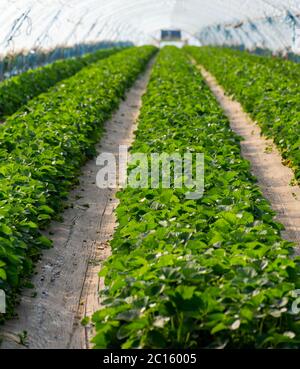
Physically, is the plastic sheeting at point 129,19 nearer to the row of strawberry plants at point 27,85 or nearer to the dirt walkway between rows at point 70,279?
the row of strawberry plants at point 27,85

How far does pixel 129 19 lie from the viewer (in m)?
38.8

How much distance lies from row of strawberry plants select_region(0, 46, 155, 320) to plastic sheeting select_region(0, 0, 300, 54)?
542 cm

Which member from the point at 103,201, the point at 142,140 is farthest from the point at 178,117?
the point at 103,201

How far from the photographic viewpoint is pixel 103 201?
27.2ft

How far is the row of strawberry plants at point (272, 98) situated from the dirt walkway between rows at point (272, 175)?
19cm

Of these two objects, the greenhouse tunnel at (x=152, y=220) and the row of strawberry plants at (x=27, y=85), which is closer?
the greenhouse tunnel at (x=152, y=220)

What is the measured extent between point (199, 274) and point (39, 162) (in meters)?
3.84

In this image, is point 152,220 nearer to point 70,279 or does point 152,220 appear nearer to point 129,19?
point 70,279

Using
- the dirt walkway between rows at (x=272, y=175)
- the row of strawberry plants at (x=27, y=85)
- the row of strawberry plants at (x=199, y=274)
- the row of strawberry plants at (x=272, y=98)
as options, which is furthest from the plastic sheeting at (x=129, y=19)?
the row of strawberry plants at (x=199, y=274)

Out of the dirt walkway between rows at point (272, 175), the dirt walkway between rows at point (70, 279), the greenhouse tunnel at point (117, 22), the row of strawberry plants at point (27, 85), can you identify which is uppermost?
the greenhouse tunnel at point (117, 22)

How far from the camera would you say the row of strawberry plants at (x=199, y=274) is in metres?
3.80

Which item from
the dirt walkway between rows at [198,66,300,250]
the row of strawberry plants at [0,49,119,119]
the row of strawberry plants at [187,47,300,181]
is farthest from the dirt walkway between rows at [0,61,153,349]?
the row of strawberry plants at [0,49,119,119]

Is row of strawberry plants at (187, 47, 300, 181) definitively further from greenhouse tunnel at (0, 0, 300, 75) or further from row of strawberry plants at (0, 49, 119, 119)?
row of strawberry plants at (0, 49, 119, 119)

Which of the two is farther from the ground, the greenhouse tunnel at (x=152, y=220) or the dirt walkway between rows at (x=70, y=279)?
the greenhouse tunnel at (x=152, y=220)
